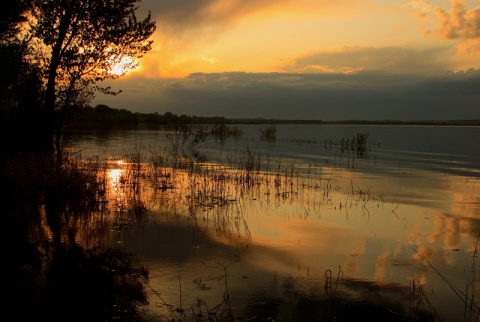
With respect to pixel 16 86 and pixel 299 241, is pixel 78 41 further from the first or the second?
pixel 299 241

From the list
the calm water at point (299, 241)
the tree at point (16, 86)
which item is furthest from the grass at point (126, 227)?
the tree at point (16, 86)

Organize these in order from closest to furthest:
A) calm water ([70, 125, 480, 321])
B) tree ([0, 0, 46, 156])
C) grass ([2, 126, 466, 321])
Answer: grass ([2, 126, 466, 321]), calm water ([70, 125, 480, 321]), tree ([0, 0, 46, 156])

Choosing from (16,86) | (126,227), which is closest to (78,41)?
(16,86)

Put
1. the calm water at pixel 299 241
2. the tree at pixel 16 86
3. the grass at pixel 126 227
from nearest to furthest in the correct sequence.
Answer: the grass at pixel 126 227
the calm water at pixel 299 241
the tree at pixel 16 86

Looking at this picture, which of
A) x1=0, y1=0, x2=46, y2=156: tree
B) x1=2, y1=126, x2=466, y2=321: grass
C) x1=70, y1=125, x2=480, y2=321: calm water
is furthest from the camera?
x1=0, y1=0, x2=46, y2=156: tree

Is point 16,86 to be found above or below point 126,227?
above

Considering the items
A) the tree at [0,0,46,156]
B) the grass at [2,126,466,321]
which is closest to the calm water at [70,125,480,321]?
the grass at [2,126,466,321]

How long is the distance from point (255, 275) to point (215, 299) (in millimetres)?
1512

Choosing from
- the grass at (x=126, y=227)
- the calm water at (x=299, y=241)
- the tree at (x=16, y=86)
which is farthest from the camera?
the tree at (x=16, y=86)

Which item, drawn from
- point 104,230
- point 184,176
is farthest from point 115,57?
point 104,230

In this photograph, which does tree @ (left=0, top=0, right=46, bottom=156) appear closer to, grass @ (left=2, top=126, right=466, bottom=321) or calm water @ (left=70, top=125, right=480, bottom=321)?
grass @ (left=2, top=126, right=466, bottom=321)

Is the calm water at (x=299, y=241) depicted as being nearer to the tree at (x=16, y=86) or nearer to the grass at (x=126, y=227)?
the grass at (x=126, y=227)

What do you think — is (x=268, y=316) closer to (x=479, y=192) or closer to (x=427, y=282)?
(x=427, y=282)

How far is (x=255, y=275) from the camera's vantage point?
326 inches
